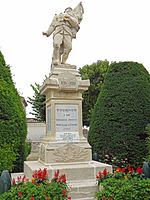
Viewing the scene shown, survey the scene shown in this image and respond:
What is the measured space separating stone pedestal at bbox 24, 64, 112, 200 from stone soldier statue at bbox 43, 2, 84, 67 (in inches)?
15.7

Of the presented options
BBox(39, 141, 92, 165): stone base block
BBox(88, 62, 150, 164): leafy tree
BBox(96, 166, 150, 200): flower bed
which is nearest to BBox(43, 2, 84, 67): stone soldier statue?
BBox(39, 141, 92, 165): stone base block

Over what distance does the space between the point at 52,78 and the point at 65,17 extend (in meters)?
1.79

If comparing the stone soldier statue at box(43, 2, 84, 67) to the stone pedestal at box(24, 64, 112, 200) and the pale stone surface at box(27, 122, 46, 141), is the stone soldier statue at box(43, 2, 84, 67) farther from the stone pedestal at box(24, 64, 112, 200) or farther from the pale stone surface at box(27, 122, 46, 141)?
the pale stone surface at box(27, 122, 46, 141)

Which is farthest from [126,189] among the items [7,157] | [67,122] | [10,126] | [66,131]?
[10,126]

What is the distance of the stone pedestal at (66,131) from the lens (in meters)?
5.85

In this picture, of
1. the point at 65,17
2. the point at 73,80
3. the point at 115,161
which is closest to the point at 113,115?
the point at 115,161

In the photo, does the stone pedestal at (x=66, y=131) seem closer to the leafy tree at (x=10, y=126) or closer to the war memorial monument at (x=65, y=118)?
the war memorial monument at (x=65, y=118)

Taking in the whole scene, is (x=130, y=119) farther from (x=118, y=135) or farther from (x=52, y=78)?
(x=52, y=78)

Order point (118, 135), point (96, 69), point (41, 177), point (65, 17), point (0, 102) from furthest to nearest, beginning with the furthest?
point (96, 69), point (118, 135), point (0, 102), point (65, 17), point (41, 177)

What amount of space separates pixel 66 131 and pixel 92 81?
20.2m

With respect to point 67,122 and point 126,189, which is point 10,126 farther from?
point 126,189

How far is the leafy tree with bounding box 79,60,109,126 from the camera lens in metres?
26.0

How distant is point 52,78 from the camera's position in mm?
6547

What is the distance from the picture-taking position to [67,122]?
6453 mm
